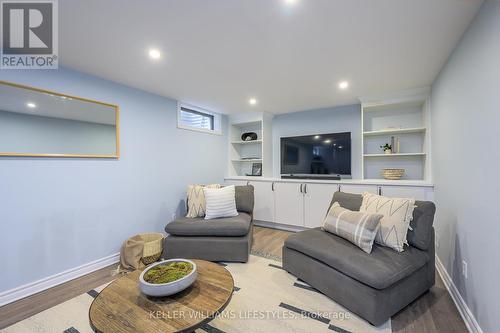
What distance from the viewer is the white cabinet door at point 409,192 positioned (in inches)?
112

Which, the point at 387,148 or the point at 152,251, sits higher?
the point at 387,148

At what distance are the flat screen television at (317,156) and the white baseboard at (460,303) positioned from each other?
1773 millimetres

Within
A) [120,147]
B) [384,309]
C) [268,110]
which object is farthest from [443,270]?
[120,147]

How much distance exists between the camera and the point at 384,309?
1605 mm

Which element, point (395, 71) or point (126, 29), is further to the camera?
point (395, 71)

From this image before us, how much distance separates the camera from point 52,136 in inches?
88.4

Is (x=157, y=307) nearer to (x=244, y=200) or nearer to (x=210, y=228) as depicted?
(x=210, y=228)

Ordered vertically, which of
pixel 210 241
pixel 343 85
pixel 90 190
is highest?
pixel 343 85

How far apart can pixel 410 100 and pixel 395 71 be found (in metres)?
0.87

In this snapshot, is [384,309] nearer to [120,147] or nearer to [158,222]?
[158,222]

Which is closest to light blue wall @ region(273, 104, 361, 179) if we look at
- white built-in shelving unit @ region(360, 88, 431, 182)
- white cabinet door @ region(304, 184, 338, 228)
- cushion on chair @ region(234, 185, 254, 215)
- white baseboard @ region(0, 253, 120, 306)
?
white built-in shelving unit @ region(360, 88, 431, 182)

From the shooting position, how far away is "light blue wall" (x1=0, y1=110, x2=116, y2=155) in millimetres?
1992

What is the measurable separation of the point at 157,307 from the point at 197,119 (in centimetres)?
330

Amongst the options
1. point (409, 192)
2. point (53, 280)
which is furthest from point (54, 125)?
point (409, 192)
